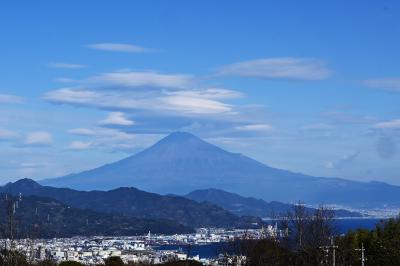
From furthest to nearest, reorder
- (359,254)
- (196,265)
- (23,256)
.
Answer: (196,265)
(359,254)
(23,256)

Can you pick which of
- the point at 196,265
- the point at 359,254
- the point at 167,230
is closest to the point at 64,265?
the point at 196,265

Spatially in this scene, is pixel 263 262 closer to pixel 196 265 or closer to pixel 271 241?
pixel 271 241

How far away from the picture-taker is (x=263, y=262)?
2179 inches

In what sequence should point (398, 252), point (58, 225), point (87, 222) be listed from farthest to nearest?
point (87, 222)
point (58, 225)
point (398, 252)

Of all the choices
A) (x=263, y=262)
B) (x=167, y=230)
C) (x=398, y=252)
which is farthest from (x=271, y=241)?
(x=167, y=230)

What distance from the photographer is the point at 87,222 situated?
179500 mm

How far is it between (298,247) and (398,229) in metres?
6.40

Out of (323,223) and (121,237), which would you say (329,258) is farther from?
(121,237)

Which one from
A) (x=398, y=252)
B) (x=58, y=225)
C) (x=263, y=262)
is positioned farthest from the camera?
(x=58, y=225)

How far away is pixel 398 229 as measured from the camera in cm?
5003

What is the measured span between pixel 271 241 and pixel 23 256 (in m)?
21.0

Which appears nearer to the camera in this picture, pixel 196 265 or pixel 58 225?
pixel 196 265

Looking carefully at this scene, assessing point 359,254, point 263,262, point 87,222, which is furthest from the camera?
point 87,222

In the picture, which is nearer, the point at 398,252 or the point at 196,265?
the point at 398,252
